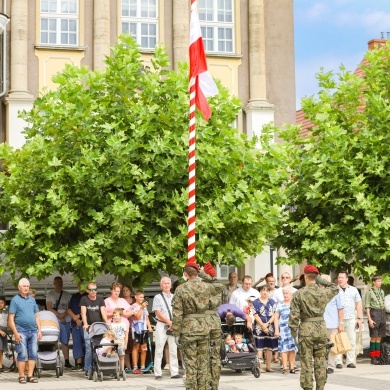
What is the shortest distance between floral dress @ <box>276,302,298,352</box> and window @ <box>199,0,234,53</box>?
16.3m

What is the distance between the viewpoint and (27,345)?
20750mm

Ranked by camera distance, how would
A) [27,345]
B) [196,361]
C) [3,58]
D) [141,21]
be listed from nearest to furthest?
[196,361], [27,345], [3,58], [141,21]

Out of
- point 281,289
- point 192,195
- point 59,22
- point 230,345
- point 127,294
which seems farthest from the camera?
point 59,22

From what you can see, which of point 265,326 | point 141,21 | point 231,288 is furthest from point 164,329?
point 141,21

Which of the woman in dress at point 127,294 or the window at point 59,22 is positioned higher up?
the window at point 59,22

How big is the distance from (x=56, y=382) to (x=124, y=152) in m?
5.14

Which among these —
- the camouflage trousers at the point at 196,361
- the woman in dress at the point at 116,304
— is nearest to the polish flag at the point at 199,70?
the woman in dress at the point at 116,304

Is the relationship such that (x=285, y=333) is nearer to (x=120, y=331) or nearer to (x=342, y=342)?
(x=342, y=342)

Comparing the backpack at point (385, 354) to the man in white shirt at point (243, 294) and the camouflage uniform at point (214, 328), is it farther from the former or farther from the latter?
the camouflage uniform at point (214, 328)

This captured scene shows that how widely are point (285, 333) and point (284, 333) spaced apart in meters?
0.02

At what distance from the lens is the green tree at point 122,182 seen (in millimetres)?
23469

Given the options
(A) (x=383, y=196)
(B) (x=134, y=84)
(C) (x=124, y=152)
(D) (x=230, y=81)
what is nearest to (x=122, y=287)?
(C) (x=124, y=152)

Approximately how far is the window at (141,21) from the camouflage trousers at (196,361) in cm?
2079

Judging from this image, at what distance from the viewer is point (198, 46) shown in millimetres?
20453
